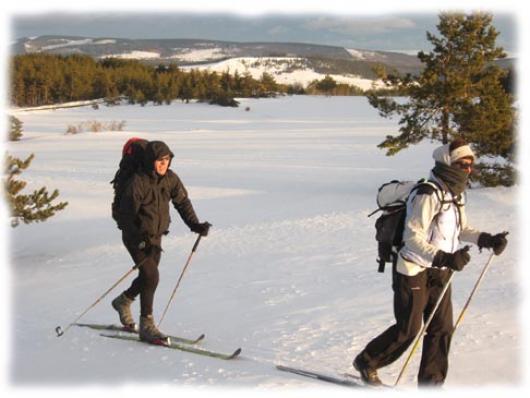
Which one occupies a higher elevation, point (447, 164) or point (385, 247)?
point (447, 164)

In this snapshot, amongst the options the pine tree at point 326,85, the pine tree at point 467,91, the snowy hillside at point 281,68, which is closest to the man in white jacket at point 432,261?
the pine tree at point 467,91

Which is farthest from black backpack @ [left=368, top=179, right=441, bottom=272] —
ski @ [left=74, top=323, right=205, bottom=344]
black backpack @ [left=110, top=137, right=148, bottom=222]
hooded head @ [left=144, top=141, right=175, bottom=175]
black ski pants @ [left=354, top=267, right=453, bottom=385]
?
ski @ [left=74, top=323, right=205, bottom=344]

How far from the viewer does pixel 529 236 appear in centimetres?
984

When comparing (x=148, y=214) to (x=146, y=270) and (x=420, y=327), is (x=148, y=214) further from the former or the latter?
(x=420, y=327)

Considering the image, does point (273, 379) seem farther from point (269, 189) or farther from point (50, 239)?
point (269, 189)

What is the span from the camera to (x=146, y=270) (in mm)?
5848

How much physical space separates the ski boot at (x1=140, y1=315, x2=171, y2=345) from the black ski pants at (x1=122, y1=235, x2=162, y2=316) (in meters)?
0.07

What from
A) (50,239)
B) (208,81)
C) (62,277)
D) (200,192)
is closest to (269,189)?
(200,192)

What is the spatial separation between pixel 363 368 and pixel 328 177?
1267 centimetres

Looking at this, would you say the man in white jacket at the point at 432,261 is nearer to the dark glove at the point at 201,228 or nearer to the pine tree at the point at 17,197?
the dark glove at the point at 201,228

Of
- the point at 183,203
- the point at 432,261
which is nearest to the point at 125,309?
the point at 183,203

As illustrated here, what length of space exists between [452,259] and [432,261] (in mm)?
142

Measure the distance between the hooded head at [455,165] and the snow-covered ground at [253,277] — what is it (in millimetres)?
1720

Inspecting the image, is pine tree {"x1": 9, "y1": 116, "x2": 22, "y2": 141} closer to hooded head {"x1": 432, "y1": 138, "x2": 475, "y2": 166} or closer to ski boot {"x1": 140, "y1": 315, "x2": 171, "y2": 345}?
ski boot {"x1": 140, "y1": 315, "x2": 171, "y2": 345}
